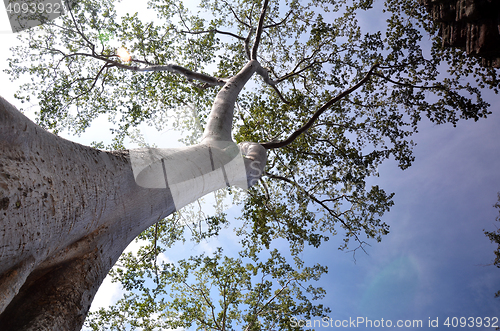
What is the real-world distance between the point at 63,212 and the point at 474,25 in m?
4.85

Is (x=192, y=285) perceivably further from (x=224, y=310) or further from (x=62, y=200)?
(x=62, y=200)

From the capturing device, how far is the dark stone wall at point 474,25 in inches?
118

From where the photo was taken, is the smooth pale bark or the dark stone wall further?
the dark stone wall

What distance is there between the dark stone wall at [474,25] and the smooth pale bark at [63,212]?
12.3 feet

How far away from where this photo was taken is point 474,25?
3307 millimetres

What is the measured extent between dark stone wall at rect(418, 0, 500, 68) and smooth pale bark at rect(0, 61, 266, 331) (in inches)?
147

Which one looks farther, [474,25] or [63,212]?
[474,25]

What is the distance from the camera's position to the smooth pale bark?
1.24 metres

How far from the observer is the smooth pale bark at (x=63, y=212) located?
124 centimetres

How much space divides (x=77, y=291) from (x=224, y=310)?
5.49 metres

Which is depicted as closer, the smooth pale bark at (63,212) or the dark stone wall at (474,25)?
the smooth pale bark at (63,212)

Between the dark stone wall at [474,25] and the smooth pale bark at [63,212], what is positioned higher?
the dark stone wall at [474,25]

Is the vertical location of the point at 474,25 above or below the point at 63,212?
above

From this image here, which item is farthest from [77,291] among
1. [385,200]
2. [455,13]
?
[385,200]
